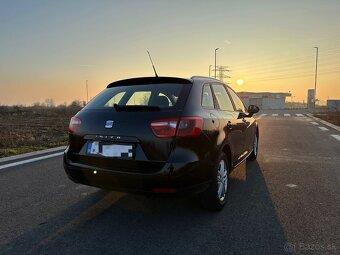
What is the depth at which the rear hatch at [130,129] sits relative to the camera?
12.0 ft

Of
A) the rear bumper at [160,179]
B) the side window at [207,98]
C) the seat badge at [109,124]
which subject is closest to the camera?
the rear bumper at [160,179]

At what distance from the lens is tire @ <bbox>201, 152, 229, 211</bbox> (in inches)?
161

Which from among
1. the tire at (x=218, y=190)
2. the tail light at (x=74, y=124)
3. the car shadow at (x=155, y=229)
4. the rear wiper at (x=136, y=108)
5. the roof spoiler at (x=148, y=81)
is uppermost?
the roof spoiler at (x=148, y=81)

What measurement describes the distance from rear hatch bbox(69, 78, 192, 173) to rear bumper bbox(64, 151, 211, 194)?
62 millimetres

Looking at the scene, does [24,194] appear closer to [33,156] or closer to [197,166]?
[197,166]

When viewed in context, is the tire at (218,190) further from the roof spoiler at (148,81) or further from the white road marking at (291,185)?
the white road marking at (291,185)

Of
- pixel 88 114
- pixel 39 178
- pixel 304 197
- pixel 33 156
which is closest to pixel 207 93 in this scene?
pixel 88 114

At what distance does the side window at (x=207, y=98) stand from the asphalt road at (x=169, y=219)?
1272mm

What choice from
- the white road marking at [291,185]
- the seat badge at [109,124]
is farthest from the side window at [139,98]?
the white road marking at [291,185]

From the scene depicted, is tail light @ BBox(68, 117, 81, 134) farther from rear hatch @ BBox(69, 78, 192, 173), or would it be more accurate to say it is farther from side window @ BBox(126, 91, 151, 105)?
side window @ BBox(126, 91, 151, 105)

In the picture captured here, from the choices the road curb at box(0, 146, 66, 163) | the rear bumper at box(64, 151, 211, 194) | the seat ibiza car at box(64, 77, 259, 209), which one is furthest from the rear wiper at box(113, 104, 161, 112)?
the road curb at box(0, 146, 66, 163)

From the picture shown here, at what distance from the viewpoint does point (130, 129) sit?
3730 mm

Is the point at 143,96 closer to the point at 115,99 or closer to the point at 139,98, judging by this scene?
the point at 139,98

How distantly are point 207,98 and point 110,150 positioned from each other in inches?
55.0
